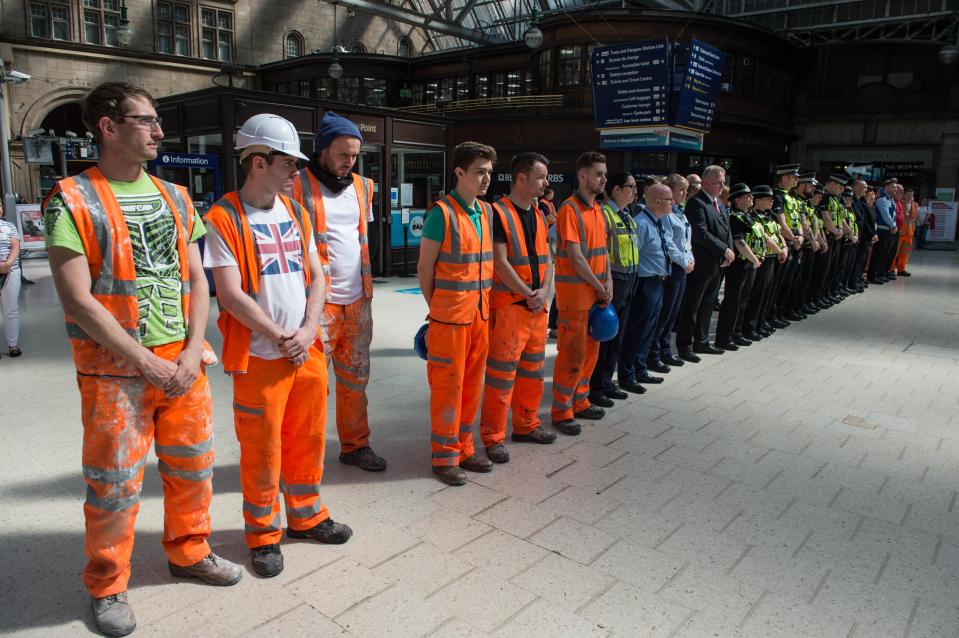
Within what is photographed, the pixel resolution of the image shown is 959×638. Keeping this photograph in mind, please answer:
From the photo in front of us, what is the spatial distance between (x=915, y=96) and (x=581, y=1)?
528 inches

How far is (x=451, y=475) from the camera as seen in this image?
3834 mm

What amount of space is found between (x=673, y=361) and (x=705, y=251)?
118cm

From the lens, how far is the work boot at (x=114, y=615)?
95.6 inches

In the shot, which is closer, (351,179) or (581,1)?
(351,179)

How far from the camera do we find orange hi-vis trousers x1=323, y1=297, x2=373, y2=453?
375 centimetres

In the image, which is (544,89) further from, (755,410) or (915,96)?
(755,410)

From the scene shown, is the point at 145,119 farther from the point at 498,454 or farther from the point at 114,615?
the point at 498,454

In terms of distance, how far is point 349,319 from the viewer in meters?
3.79

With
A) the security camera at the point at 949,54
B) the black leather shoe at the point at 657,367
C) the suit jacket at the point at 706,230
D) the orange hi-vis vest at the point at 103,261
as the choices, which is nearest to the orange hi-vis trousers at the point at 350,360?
the orange hi-vis vest at the point at 103,261

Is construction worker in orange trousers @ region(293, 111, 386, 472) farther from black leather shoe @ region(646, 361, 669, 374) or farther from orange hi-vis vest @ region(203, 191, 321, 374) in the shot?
black leather shoe @ region(646, 361, 669, 374)

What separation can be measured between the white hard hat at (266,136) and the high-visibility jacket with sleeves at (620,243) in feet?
9.77

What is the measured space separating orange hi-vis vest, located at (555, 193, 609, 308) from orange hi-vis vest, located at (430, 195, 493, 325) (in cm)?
113

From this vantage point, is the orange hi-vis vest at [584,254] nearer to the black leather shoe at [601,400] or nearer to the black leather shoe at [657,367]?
the black leather shoe at [601,400]

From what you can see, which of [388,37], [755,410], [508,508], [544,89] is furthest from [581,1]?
[508,508]
